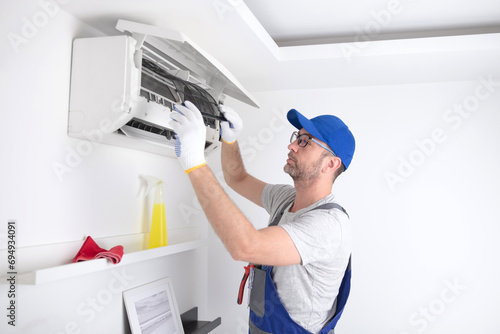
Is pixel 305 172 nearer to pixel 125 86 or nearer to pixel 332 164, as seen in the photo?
pixel 332 164

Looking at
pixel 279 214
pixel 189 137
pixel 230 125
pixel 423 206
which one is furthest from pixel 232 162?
pixel 423 206

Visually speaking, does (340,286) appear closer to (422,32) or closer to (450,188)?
(450,188)

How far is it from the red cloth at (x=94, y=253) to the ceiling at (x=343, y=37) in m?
0.78

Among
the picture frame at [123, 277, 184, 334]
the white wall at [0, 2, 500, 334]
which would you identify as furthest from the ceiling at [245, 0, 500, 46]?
the picture frame at [123, 277, 184, 334]

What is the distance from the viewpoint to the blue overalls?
152cm

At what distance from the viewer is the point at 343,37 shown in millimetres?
2291

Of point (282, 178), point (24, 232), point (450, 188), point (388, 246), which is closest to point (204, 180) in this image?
point (24, 232)

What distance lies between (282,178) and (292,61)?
0.75 meters

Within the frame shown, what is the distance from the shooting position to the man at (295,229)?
4.05 ft

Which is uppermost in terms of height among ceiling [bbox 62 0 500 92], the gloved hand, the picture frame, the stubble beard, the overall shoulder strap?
ceiling [bbox 62 0 500 92]

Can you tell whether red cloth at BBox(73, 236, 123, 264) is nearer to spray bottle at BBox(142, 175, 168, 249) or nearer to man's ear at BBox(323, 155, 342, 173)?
spray bottle at BBox(142, 175, 168, 249)

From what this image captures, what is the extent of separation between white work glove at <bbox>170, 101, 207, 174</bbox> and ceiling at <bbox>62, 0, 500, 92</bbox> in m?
0.39

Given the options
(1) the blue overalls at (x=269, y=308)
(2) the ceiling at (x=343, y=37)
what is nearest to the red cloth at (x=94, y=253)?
(1) the blue overalls at (x=269, y=308)

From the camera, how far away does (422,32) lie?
221 cm
